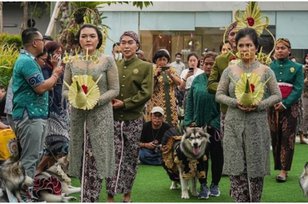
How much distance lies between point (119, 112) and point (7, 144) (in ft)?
3.73

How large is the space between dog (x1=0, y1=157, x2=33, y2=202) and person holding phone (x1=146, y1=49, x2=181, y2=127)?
3935 millimetres

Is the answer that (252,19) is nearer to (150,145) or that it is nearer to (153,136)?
(153,136)

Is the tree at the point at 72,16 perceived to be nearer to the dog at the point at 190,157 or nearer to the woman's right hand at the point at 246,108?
the dog at the point at 190,157

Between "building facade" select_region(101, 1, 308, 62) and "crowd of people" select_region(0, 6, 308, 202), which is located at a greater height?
"building facade" select_region(101, 1, 308, 62)

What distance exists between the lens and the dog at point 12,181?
6.27 meters

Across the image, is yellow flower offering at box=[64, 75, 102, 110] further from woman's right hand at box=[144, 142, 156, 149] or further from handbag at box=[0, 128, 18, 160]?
woman's right hand at box=[144, 142, 156, 149]

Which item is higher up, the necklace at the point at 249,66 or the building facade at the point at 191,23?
the building facade at the point at 191,23

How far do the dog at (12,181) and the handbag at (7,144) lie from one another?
307 mm

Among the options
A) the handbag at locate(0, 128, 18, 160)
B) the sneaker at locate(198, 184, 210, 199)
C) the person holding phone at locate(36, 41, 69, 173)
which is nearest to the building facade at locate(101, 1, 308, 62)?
the person holding phone at locate(36, 41, 69, 173)

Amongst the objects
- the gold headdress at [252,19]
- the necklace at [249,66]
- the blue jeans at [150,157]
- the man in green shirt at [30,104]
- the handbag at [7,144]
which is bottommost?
the blue jeans at [150,157]

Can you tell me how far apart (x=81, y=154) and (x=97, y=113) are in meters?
0.38

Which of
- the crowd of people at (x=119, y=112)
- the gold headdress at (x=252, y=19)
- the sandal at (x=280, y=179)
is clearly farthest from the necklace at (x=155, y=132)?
the gold headdress at (x=252, y=19)

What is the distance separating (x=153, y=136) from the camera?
32.9 feet

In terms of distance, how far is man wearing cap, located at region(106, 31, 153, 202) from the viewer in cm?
649
